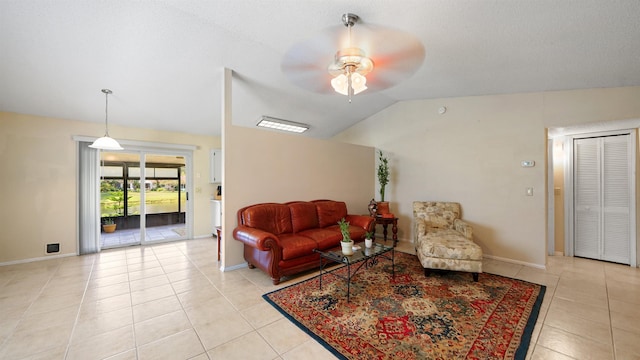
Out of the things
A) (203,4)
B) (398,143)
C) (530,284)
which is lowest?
(530,284)

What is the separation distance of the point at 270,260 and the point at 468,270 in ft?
8.31

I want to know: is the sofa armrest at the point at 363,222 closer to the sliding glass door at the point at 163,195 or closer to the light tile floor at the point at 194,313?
the light tile floor at the point at 194,313

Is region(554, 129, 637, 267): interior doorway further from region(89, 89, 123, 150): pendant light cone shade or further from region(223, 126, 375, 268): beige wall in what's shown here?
region(89, 89, 123, 150): pendant light cone shade

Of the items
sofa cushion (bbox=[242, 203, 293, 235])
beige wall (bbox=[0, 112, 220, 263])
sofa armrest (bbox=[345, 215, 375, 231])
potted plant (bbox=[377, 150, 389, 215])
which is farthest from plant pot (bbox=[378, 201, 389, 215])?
beige wall (bbox=[0, 112, 220, 263])

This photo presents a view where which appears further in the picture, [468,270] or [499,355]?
[468,270]

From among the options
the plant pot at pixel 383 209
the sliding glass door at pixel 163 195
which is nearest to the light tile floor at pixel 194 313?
the sliding glass door at pixel 163 195

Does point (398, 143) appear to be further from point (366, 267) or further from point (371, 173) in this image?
point (366, 267)


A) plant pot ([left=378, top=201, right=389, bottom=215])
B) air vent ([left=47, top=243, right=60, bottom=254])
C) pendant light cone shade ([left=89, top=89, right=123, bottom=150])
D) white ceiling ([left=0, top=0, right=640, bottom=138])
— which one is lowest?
air vent ([left=47, top=243, right=60, bottom=254])

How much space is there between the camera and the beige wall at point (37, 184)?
3.71 m

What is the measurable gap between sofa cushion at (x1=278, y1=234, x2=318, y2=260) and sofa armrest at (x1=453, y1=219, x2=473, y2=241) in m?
2.33

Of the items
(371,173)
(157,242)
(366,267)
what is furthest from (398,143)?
(157,242)

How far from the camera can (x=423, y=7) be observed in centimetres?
206

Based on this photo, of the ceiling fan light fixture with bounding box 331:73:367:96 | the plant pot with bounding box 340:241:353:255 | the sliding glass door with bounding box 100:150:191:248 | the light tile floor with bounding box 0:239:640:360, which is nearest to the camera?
the light tile floor with bounding box 0:239:640:360

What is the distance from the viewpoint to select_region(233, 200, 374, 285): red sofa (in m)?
2.96
